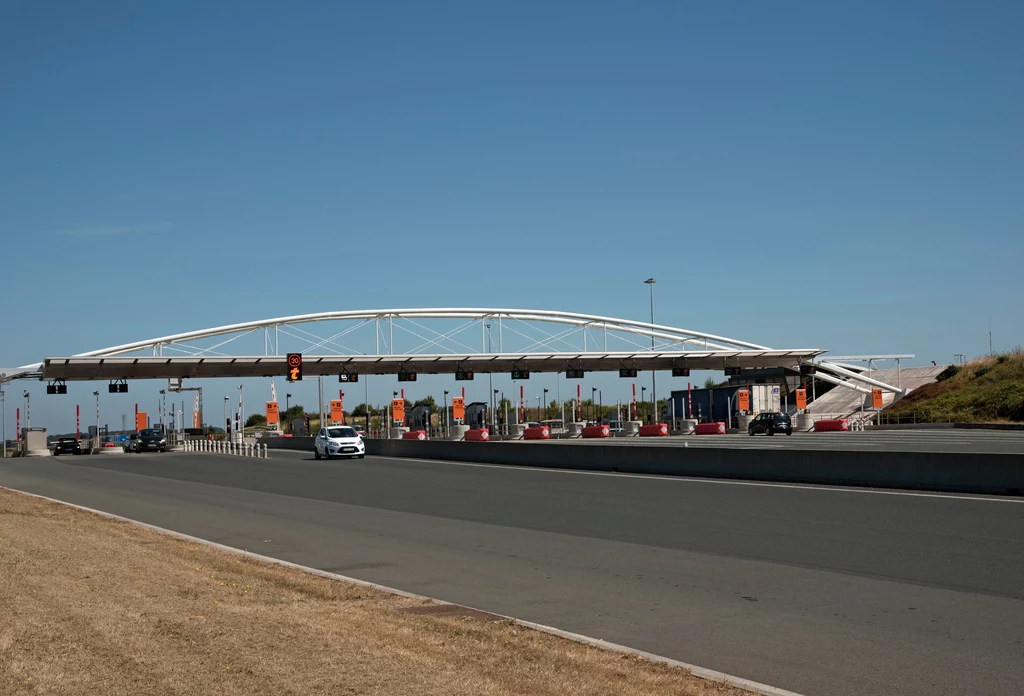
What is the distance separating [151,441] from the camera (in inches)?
2459

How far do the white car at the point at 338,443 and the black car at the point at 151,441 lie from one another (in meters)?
19.2

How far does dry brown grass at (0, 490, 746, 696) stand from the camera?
655 cm

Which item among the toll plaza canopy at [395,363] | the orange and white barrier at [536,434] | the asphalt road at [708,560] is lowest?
the asphalt road at [708,560]

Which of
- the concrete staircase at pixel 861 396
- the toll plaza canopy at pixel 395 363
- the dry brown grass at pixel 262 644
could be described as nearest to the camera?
the dry brown grass at pixel 262 644

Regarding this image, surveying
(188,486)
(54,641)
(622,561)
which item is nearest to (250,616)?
(54,641)

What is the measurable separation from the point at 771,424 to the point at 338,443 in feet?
85.1

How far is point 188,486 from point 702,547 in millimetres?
19214

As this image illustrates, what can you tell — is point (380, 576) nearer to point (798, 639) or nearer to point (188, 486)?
point (798, 639)

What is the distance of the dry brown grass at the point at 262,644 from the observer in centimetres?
655

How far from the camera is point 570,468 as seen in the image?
3381 cm

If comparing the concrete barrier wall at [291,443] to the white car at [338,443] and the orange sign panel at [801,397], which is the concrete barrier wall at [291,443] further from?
the orange sign panel at [801,397]

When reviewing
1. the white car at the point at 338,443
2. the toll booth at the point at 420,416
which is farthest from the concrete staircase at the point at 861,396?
the white car at the point at 338,443

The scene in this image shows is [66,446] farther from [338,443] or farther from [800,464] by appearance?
[800,464]

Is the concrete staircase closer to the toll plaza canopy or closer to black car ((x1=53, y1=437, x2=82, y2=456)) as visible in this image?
the toll plaza canopy
